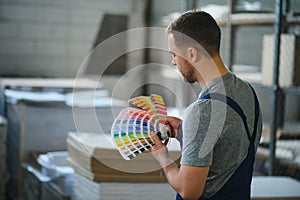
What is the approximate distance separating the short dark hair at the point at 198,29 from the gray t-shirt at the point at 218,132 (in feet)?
0.31

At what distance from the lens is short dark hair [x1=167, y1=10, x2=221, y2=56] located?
4.16 feet

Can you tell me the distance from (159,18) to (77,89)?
212 centimetres

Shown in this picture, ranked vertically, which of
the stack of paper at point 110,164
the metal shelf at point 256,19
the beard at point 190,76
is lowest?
the stack of paper at point 110,164

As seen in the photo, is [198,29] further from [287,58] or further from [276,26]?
[287,58]

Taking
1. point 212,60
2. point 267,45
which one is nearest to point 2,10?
point 267,45

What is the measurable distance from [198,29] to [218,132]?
244mm

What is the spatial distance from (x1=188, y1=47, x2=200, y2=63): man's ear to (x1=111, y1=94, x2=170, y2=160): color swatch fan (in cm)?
19

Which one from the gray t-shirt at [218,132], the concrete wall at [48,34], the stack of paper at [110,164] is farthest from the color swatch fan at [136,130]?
the concrete wall at [48,34]

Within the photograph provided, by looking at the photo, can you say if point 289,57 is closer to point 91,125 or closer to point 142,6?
point 91,125

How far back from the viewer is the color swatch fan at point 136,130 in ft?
4.35

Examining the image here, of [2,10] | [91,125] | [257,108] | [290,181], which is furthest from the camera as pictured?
[2,10]

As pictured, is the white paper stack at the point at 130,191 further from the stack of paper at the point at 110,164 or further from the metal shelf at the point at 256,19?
the metal shelf at the point at 256,19

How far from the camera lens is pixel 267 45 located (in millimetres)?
3184

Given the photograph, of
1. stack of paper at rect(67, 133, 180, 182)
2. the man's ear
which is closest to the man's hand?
the man's ear
